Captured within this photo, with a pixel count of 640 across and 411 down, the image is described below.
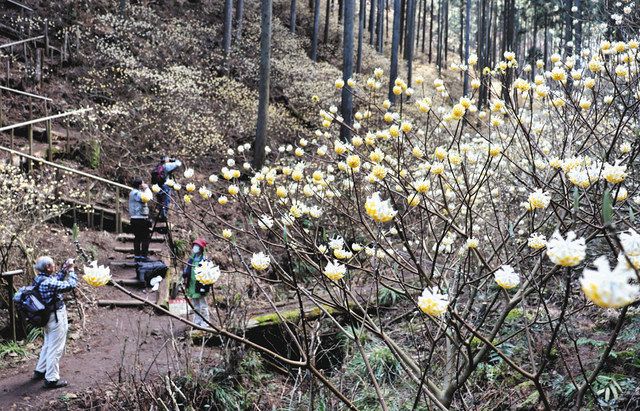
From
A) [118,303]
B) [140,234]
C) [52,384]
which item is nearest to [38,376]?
[52,384]

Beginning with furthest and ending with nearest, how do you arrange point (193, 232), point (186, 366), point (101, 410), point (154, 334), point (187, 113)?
point (187, 113)
point (193, 232)
point (154, 334)
point (186, 366)
point (101, 410)

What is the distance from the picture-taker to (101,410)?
16.5ft

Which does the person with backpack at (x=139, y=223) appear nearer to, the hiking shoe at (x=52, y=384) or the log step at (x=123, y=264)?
the log step at (x=123, y=264)

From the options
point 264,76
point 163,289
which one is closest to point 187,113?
point 264,76

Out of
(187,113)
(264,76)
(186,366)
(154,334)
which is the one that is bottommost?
(154,334)

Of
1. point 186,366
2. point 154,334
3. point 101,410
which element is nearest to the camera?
point 101,410

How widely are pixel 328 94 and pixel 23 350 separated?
50.3ft

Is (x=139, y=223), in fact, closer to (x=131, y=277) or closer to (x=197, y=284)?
(x=131, y=277)

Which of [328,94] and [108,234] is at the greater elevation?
[328,94]

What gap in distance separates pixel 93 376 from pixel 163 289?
264 centimetres

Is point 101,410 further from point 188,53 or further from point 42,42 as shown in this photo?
point 188,53

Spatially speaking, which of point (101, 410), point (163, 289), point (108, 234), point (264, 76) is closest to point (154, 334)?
point (163, 289)

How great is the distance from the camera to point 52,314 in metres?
5.37

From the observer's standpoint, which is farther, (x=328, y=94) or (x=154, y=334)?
(x=328, y=94)
